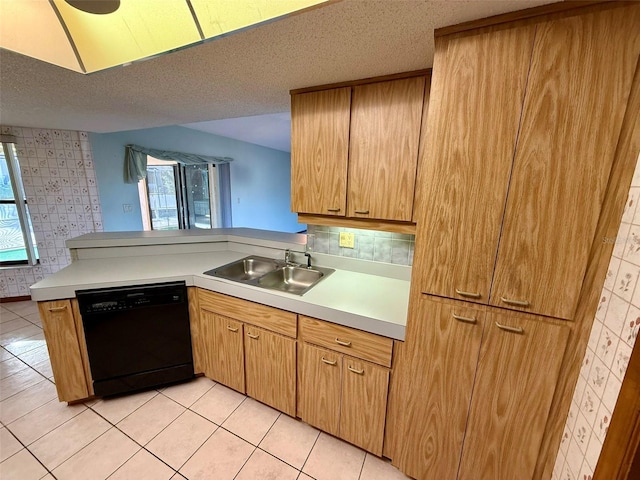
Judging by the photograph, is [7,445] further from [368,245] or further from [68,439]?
[368,245]

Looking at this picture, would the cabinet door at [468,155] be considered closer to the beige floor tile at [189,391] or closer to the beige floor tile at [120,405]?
the beige floor tile at [189,391]

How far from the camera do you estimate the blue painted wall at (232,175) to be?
3641mm

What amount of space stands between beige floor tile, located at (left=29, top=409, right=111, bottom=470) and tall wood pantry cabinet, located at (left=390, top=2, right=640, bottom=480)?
193 cm

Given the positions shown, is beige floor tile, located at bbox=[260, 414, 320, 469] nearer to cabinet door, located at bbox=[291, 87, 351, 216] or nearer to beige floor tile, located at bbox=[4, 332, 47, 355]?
cabinet door, located at bbox=[291, 87, 351, 216]

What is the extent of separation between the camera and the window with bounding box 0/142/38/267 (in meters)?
3.08

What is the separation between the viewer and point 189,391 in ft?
6.53

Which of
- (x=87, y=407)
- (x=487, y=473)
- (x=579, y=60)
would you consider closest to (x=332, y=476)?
(x=487, y=473)

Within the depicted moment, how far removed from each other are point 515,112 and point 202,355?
236cm

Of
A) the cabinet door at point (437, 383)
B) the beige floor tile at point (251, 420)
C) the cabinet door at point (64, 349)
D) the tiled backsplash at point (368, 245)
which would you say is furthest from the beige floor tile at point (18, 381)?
the cabinet door at point (437, 383)

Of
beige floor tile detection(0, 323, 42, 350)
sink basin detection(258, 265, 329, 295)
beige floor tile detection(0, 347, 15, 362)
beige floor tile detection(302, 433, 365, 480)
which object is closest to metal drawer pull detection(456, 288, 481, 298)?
sink basin detection(258, 265, 329, 295)

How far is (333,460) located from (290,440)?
29cm

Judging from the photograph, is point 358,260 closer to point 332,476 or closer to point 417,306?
point 417,306

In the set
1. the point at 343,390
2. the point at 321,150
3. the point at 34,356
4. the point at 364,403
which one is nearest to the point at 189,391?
the point at 343,390

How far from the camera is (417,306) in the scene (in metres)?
1.23
